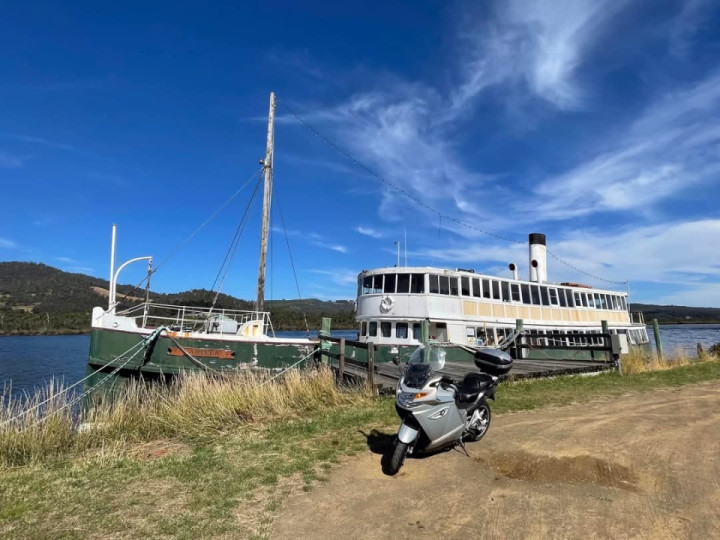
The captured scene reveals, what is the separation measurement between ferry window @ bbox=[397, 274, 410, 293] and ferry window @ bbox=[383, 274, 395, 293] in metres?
0.22

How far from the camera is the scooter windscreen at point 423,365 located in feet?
16.5

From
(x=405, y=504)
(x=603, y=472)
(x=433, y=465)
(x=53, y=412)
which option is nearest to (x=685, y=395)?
(x=603, y=472)

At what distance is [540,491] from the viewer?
13.7 ft

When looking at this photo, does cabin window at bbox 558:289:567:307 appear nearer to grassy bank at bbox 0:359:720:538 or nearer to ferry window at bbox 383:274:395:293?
ferry window at bbox 383:274:395:293

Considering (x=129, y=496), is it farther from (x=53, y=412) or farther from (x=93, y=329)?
(x=93, y=329)

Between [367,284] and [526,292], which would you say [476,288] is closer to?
[526,292]

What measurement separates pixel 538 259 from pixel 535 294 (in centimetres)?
458

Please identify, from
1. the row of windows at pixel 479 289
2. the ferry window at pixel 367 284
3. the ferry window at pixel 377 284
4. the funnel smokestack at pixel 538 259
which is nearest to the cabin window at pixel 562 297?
the row of windows at pixel 479 289

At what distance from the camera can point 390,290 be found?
58.9 ft

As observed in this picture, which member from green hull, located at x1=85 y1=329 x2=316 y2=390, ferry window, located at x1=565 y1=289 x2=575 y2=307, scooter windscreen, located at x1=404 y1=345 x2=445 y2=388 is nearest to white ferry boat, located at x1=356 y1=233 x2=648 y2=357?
ferry window, located at x1=565 y1=289 x2=575 y2=307

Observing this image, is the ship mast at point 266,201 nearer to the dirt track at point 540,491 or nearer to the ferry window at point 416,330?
the ferry window at point 416,330

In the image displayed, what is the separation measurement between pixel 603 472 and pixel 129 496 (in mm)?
4680

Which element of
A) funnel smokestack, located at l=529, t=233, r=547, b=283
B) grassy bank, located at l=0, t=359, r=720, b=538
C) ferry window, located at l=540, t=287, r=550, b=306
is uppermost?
funnel smokestack, located at l=529, t=233, r=547, b=283

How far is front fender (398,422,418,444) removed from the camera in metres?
4.80
